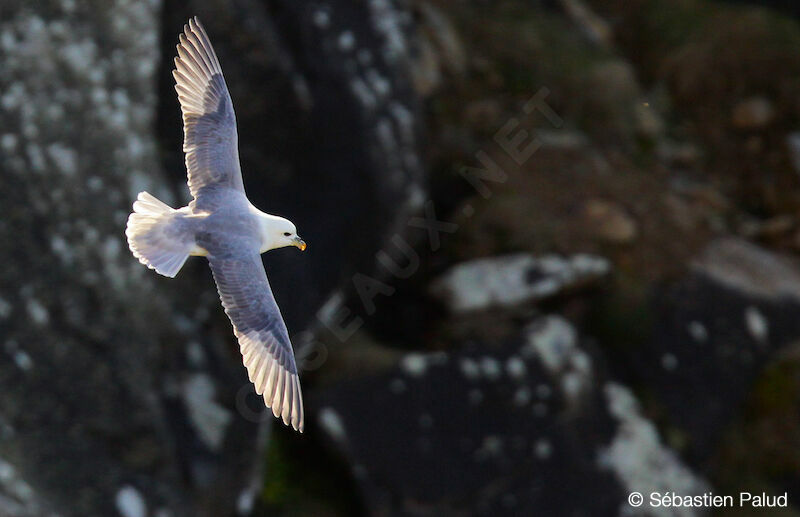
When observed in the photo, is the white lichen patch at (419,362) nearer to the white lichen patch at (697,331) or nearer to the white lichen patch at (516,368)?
the white lichen patch at (516,368)

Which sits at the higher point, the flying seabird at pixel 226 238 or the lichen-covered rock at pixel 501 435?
the flying seabird at pixel 226 238

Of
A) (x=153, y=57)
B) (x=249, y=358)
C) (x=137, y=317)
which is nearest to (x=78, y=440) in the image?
(x=137, y=317)

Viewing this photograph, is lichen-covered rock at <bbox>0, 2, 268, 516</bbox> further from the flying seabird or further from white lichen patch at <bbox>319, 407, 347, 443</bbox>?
the flying seabird

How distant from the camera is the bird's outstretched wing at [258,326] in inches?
178

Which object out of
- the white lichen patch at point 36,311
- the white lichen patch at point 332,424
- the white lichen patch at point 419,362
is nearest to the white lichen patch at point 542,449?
the white lichen patch at point 419,362

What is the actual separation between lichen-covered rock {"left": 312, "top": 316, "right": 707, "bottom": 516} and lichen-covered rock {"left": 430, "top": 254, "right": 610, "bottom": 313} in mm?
268

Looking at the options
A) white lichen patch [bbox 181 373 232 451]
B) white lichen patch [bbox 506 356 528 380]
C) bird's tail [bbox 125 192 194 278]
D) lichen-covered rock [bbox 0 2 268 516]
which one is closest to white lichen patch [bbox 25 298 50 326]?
lichen-covered rock [bbox 0 2 268 516]

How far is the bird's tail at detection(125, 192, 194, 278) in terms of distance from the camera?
430 cm

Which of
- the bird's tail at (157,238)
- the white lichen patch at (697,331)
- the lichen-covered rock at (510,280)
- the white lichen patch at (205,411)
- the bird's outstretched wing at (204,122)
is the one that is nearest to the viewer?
the bird's tail at (157,238)

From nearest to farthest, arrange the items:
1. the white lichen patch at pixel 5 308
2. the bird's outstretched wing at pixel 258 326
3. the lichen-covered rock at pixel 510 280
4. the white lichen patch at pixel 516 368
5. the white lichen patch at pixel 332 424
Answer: the bird's outstretched wing at pixel 258 326, the white lichen patch at pixel 5 308, the white lichen patch at pixel 332 424, the white lichen patch at pixel 516 368, the lichen-covered rock at pixel 510 280

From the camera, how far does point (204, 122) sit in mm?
4805

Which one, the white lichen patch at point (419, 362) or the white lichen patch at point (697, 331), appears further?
the white lichen patch at point (697, 331)

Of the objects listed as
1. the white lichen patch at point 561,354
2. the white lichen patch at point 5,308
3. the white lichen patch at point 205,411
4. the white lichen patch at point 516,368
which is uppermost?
the white lichen patch at point 5,308

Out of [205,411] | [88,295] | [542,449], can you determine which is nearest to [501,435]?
[542,449]
